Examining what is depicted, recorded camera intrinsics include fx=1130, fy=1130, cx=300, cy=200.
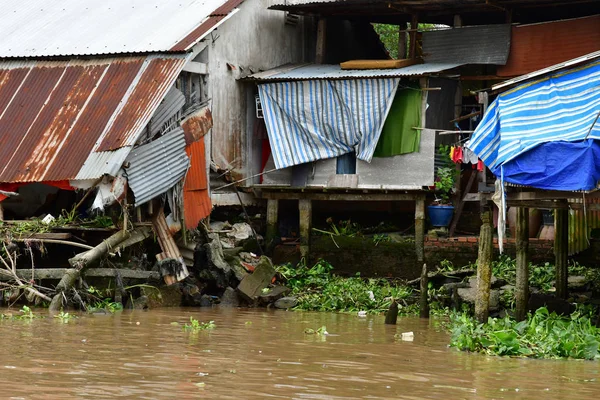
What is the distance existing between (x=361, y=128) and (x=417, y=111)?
1119 mm

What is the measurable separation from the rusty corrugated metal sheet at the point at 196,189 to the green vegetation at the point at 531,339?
6.89 meters

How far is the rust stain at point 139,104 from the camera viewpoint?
1786 centimetres

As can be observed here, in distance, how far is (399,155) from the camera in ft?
70.9

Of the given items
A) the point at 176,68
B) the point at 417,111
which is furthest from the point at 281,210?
the point at 176,68

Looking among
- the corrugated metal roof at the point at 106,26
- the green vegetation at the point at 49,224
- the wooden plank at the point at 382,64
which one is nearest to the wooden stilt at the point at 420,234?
the wooden plank at the point at 382,64

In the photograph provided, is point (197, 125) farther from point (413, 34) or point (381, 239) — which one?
point (413, 34)

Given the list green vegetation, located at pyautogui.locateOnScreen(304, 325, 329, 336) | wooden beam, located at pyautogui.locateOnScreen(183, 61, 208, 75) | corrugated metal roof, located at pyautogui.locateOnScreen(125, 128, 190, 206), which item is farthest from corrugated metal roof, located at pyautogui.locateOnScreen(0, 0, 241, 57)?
green vegetation, located at pyautogui.locateOnScreen(304, 325, 329, 336)

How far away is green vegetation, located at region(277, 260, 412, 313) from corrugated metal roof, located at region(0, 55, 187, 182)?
4.00m

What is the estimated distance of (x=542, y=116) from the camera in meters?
14.1

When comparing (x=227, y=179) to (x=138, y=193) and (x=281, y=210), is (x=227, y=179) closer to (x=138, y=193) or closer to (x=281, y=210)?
(x=281, y=210)

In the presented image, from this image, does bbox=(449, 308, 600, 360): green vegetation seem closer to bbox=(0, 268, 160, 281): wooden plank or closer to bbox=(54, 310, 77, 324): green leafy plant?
bbox=(54, 310, 77, 324): green leafy plant

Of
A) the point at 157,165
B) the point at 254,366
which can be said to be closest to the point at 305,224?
the point at 157,165

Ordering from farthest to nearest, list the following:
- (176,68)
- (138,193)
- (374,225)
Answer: (374,225) → (176,68) → (138,193)

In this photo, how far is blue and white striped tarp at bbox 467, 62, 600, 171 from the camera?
13.6 m
